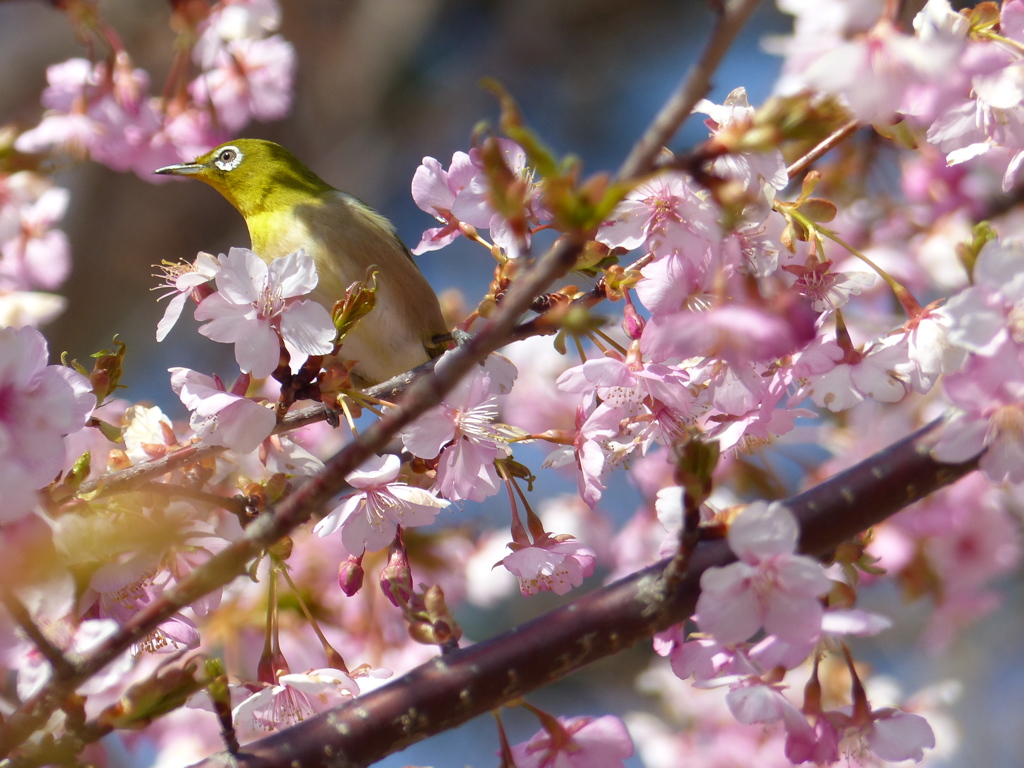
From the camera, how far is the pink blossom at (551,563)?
152cm

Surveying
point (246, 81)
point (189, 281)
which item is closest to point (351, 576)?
point (189, 281)

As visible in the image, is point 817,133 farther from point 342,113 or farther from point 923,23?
point 342,113

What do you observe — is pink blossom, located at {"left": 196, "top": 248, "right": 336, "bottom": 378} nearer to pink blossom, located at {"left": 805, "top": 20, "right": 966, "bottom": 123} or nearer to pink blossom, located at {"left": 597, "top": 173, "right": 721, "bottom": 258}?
pink blossom, located at {"left": 597, "top": 173, "right": 721, "bottom": 258}

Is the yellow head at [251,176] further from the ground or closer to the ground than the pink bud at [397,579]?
further from the ground

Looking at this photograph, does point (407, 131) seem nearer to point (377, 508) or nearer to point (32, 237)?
point (32, 237)

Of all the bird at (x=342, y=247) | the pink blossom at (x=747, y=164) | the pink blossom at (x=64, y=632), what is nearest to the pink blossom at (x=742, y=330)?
the pink blossom at (x=747, y=164)

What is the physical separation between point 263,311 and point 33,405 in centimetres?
36

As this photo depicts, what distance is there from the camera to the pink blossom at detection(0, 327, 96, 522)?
1131 millimetres

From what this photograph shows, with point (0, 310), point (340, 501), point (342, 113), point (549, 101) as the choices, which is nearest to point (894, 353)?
point (340, 501)

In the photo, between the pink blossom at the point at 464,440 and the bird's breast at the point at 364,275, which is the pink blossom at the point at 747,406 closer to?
the pink blossom at the point at 464,440

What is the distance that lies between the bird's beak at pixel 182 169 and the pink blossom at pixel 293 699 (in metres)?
1.73

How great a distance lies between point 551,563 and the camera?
1524mm

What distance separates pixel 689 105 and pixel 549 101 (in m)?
7.18

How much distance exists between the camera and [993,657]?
5473 mm
